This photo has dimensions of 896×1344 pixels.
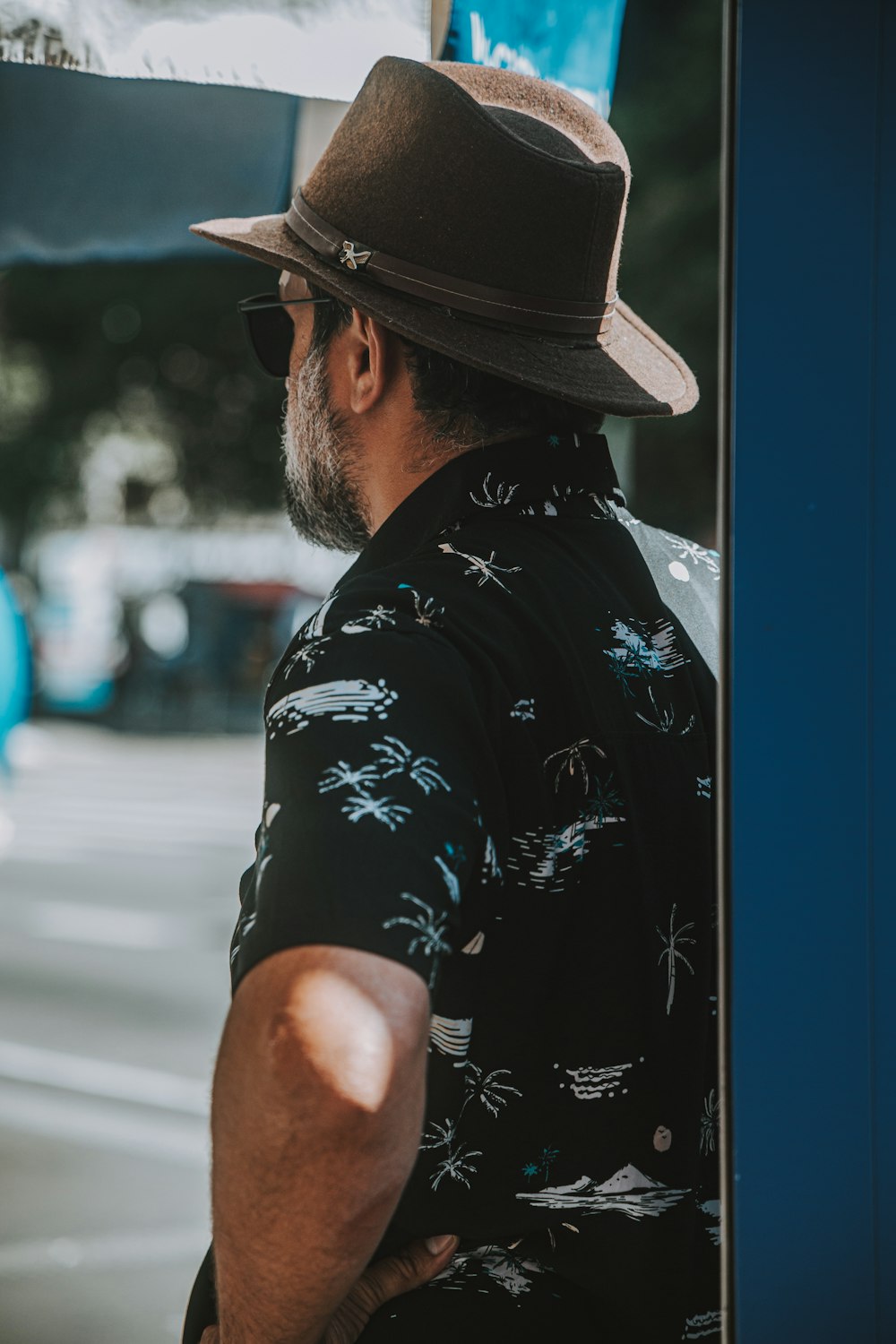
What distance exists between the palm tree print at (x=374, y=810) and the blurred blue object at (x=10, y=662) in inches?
279

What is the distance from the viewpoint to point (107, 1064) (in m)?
5.09

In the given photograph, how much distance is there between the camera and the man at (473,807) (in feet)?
3.26

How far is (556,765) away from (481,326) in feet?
1.59

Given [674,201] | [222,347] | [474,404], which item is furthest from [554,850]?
[222,347]

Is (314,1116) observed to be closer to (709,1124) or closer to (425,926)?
(425,926)

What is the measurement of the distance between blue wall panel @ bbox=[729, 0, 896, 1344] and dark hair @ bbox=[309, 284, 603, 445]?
13.0 inches

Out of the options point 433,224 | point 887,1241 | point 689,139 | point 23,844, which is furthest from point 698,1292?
point 23,844

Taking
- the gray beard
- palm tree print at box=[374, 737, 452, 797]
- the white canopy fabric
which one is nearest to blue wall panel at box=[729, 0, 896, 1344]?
palm tree print at box=[374, 737, 452, 797]

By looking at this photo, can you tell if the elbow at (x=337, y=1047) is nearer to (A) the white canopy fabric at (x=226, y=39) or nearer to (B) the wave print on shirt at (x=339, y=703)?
(B) the wave print on shirt at (x=339, y=703)

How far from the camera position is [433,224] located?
53.3 inches

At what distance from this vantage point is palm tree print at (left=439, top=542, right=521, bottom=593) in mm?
1215

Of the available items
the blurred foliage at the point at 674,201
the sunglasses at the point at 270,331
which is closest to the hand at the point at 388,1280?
the sunglasses at the point at 270,331

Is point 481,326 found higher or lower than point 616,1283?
higher

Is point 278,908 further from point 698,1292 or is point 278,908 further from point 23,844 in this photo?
point 23,844
